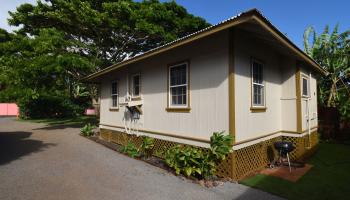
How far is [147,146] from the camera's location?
8.11 metres

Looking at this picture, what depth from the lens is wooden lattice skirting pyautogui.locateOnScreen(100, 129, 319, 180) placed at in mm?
5941

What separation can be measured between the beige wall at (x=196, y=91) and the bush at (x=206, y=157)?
1.30ft

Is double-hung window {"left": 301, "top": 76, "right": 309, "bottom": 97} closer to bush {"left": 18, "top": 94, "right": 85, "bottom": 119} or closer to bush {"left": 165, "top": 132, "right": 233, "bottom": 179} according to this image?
bush {"left": 165, "top": 132, "right": 233, "bottom": 179}

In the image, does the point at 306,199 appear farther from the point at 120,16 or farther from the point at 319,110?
the point at 120,16

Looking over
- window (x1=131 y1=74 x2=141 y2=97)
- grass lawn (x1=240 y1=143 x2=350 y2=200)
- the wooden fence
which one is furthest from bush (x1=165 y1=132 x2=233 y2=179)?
the wooden fence

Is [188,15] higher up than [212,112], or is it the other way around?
[188,15]

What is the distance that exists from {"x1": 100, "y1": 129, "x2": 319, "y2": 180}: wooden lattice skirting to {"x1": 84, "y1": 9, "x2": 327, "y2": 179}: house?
3 centimetres

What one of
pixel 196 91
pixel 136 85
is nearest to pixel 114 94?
pixel 136 85

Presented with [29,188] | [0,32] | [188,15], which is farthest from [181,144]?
[0,32]

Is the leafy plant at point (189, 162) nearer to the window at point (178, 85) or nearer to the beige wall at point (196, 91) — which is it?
the beige wall at point (196, 91)

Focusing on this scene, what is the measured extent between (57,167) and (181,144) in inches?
143

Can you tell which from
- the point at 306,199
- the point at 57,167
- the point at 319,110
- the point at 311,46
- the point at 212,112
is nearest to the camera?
the point at 306,199

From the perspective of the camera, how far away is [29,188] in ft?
16.9

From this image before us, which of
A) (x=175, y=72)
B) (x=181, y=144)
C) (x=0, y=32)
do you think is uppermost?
(x=0, y=32)
